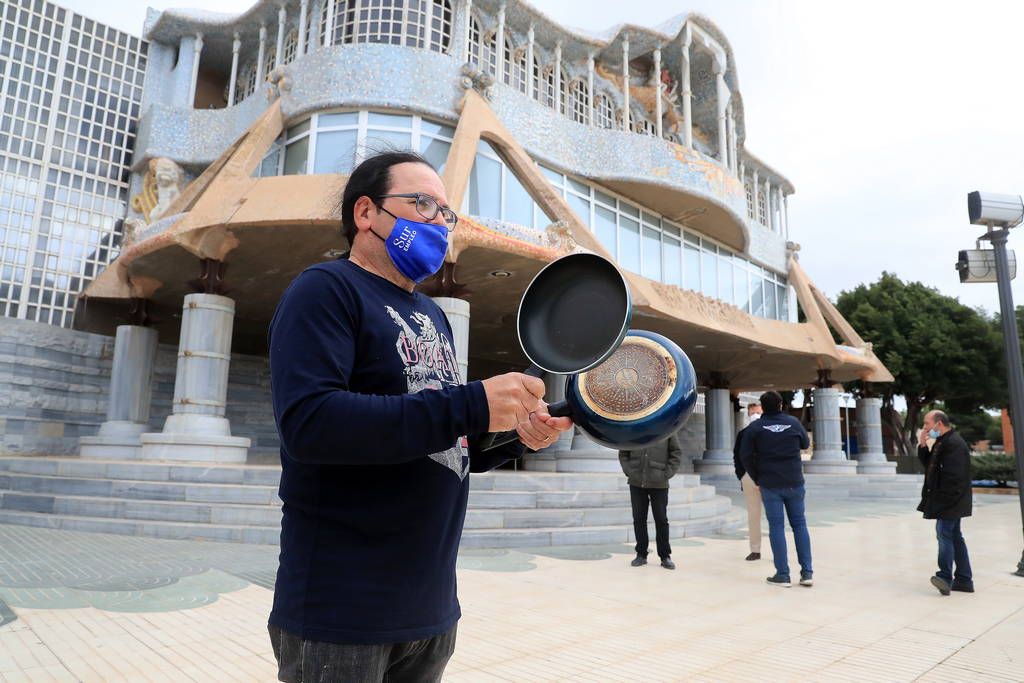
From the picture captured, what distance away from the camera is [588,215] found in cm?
1844

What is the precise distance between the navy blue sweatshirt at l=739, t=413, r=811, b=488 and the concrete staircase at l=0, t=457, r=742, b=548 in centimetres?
288

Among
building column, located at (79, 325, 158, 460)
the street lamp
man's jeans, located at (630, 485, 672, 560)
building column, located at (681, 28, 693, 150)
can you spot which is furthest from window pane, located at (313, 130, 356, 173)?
the street lamp

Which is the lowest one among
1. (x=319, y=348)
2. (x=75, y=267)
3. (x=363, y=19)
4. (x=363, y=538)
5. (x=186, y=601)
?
(x=186, y=601)

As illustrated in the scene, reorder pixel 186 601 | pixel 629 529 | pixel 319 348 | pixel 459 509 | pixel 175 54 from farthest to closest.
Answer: pixel 175 54
pixel 629 529
pixel 186 601
pixel 459 509
pixel 319 348

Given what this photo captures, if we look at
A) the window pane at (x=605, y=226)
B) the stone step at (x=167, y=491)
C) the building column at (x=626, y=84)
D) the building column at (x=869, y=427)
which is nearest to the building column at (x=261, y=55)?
the window pane at (x=605, y=226)

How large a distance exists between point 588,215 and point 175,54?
12.6 metres

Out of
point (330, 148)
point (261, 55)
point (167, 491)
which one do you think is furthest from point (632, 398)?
point (261, 55)

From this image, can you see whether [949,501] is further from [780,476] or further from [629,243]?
[629,243]

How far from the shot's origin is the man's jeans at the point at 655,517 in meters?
7.52

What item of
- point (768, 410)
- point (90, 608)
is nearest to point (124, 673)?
point (90, 608)

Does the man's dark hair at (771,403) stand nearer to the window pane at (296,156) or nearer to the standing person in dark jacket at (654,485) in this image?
the standing person in dark jacket at (654,485)

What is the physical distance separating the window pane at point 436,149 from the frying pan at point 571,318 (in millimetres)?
13821

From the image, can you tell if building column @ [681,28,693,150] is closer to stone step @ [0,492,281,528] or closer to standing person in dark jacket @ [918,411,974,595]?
standing person in dark jacket @ [918,411,974,595]

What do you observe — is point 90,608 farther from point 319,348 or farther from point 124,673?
point 319,348
